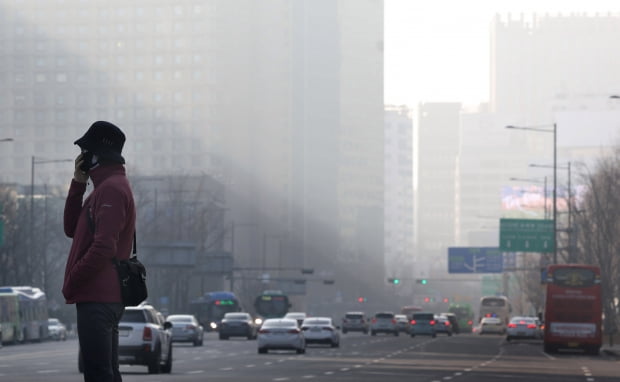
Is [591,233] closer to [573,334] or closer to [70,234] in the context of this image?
[573,334]

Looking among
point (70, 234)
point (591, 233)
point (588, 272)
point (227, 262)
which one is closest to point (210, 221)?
point (227, 262)

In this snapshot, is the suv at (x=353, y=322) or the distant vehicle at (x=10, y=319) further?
the suv at (x=353, y=322)

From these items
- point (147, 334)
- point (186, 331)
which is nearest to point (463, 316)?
point (186, 331)

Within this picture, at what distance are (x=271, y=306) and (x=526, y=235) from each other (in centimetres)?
2636

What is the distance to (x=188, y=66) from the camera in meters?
184

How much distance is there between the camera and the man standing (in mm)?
9594

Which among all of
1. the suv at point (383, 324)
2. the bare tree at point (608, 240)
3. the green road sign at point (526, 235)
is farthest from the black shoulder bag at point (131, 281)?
the suv at point (383, 324)

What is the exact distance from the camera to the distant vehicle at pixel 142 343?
34.5 meters

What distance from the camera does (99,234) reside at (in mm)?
9648

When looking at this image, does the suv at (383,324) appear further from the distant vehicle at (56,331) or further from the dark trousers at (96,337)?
the dark trousers at (96,337)

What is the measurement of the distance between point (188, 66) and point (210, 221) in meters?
44.6

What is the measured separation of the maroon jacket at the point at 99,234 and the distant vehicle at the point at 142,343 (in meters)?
24.2

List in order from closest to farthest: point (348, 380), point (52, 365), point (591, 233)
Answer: point (348, 380) → point (52, 365) → point (591, 233)

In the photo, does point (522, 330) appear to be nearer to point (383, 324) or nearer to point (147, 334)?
point (383, 324)
